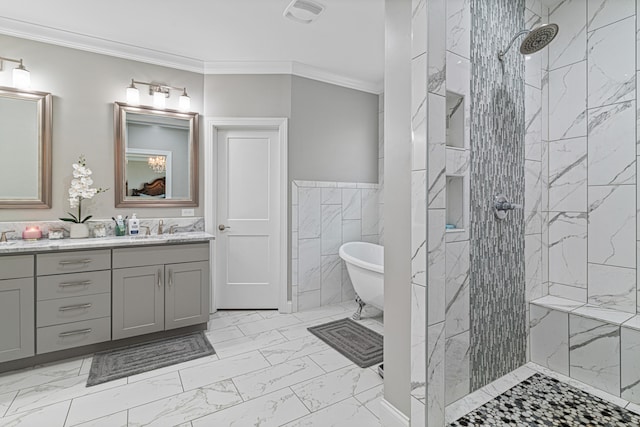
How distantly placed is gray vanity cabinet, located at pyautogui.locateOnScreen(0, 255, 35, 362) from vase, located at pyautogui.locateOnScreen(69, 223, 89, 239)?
1.76ft

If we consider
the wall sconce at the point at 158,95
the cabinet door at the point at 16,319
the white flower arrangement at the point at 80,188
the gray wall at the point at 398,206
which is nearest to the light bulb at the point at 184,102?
the wall sconce at the point at 158,95

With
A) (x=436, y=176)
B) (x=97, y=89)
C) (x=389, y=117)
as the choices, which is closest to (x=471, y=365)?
(x=436, y=176)

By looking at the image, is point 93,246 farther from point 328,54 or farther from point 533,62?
point 533,62

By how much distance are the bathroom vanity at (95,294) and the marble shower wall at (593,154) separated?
2970 mm

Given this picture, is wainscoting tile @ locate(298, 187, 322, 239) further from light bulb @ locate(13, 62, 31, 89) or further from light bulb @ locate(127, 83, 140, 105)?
light bulb @ locate(13, 62, 31, 89)

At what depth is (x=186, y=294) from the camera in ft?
9.32

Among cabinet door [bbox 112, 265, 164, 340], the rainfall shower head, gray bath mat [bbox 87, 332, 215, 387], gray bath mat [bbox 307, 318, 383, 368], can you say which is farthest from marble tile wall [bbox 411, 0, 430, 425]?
cabinet door [bbox 112, 265, 164, 340]

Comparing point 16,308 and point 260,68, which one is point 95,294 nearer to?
point 16,308

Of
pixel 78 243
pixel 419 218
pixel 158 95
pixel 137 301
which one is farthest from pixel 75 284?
pixel 419 218

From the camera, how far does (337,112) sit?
151 inches

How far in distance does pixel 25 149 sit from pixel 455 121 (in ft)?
11.2

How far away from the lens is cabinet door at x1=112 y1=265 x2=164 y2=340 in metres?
2.53

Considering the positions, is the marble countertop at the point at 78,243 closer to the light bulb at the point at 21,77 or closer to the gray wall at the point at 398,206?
the light bulb at the point at 21,77

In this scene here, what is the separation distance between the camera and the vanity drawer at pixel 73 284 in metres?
2.29
